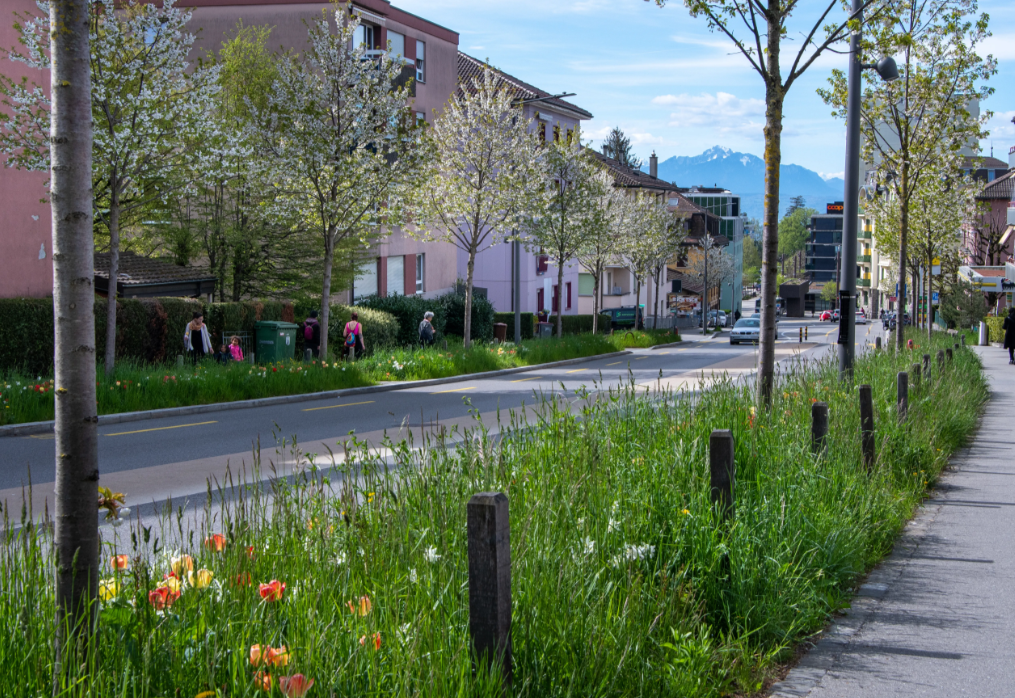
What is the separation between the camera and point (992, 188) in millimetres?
76750

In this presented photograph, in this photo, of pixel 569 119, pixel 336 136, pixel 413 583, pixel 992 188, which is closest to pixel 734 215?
pixel 992 188

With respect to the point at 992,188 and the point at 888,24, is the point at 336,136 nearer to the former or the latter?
the point at 888,24

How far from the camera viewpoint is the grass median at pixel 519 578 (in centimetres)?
325

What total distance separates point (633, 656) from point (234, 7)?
1522 inches

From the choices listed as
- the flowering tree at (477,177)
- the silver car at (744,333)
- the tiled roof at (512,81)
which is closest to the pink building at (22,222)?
the flowering tree at (477,177)

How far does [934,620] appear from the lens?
536 centimetres

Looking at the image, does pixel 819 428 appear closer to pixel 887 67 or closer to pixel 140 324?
pixel 887 67

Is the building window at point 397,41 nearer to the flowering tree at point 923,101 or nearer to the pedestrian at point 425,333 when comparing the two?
the pedestrian at point 425,333

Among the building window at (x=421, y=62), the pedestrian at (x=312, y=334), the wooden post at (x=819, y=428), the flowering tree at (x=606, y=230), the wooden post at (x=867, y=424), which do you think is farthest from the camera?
the flowering tree at (x=606, y=230)

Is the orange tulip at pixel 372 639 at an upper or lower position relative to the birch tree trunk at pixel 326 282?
lower

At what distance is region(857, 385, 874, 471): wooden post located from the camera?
27.3 feet

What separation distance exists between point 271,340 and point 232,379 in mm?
6283

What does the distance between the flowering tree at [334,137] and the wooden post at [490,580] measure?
784 inches

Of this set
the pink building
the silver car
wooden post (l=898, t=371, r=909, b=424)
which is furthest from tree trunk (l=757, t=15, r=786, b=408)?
the silver car
